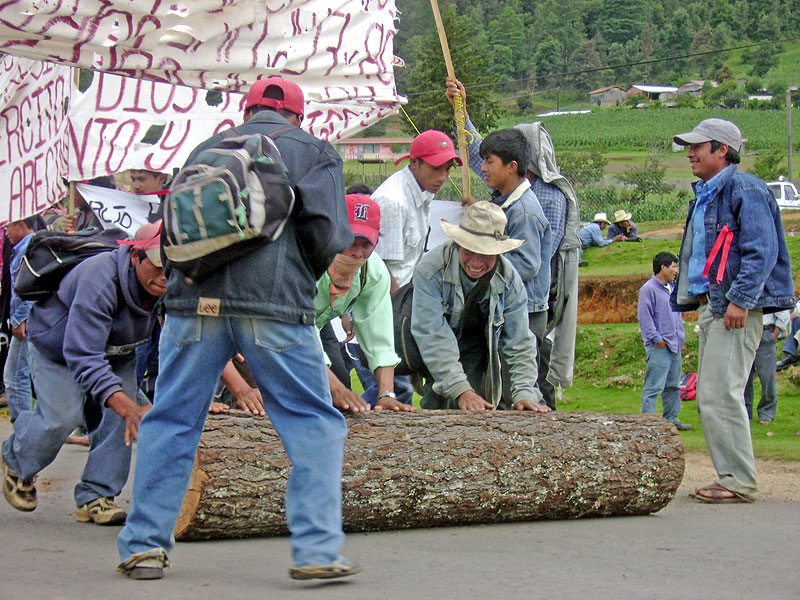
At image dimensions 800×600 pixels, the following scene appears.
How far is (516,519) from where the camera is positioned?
5930mm

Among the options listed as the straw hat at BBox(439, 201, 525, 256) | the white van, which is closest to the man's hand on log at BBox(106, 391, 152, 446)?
the straw hat at BBox(439, 201, 525, 256)

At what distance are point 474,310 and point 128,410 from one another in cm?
222

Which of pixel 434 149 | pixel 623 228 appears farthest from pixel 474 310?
pixel 623 228

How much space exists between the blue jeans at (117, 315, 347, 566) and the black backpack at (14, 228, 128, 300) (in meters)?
1.77

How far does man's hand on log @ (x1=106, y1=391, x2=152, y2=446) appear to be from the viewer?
198 inches

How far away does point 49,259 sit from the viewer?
225 inches

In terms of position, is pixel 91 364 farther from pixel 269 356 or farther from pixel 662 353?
pixel 662 353

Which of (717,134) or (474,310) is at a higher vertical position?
(717,134)

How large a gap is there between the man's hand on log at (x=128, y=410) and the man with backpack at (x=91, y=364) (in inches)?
1.3

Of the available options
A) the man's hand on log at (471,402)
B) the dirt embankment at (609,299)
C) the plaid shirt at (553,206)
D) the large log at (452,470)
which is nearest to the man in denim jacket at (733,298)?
the large log at (452,470)

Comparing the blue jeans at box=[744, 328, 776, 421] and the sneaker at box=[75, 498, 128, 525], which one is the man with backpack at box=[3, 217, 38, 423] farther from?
the blue jeans at box=[744, 328, 776, 421]

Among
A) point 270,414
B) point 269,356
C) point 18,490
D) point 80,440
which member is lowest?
point 80,440

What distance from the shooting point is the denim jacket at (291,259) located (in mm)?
4027

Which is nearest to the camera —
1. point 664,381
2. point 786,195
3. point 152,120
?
point 152,120
